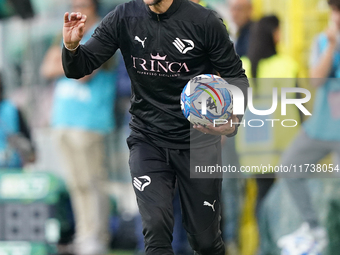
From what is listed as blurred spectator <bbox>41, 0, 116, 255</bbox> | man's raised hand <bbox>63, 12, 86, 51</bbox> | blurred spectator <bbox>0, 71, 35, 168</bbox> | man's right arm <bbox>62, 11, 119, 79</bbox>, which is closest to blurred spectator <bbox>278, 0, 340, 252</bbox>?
blurred spectator <bbox>41, 0, 116, 255</bbox>

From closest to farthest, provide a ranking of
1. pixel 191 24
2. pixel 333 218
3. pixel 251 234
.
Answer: pixel 191 24
pixel 333 218
pixel 251 234

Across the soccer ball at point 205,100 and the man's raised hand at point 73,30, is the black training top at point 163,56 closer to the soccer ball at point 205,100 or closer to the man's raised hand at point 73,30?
the man's raised hand at point 73,30

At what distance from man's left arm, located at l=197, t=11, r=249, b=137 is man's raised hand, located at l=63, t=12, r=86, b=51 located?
858 mm

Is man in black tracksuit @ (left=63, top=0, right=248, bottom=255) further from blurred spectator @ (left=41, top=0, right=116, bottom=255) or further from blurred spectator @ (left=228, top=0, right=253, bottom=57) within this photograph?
blurred spectator @ (left=41, top=0, right=116, bottom=255)

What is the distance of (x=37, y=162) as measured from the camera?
795 centimetres

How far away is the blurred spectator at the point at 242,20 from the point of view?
6.89 meters

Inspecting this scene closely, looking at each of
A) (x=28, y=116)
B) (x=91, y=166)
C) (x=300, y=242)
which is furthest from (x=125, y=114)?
(x=300, y=242)

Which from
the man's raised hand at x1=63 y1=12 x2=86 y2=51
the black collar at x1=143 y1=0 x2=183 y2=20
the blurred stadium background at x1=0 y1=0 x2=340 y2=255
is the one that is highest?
the black collar at x1=143 y1=0 x2=183 y2=20

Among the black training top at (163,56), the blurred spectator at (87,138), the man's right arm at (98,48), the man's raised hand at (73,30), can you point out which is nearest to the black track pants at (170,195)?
the black training top at (163,56)

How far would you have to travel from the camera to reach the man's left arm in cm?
439

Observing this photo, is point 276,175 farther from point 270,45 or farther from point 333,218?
point 270,45

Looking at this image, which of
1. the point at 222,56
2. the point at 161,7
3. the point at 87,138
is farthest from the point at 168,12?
the point at 87,138

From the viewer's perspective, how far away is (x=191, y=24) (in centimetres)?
441

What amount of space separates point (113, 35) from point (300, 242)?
129 inches
